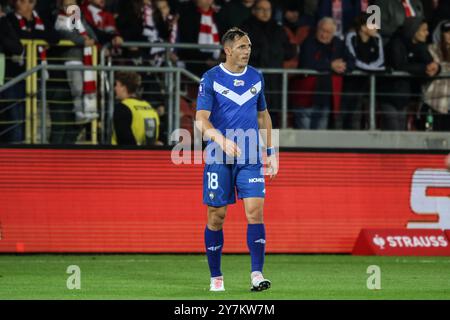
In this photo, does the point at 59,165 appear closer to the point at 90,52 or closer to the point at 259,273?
the point at 90,52

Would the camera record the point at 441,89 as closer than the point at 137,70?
No

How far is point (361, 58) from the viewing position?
1936cm

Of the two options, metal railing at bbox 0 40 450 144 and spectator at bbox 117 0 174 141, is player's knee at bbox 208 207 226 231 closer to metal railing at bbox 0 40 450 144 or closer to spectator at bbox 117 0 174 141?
metal railing at bbox 0 40 450 144

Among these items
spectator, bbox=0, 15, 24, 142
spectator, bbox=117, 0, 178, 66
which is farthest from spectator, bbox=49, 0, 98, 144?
spectator, bbox=117, 0, 178, 66

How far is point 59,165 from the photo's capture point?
17281mm

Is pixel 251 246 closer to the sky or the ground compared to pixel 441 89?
closer to the ground

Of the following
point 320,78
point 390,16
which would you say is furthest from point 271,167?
point 390,16

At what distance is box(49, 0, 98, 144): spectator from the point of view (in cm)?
1822

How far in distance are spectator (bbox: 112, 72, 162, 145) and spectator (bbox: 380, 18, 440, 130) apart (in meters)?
4.00

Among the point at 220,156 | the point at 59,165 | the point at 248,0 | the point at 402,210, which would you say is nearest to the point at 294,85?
the point at 248,0

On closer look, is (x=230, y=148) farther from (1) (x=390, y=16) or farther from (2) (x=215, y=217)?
(1) (x=390, y=16)

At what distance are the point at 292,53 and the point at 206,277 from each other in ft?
22.2

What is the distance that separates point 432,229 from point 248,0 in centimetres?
509

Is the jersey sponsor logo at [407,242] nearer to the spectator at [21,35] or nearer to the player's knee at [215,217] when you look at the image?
the spectator at [21,35]
